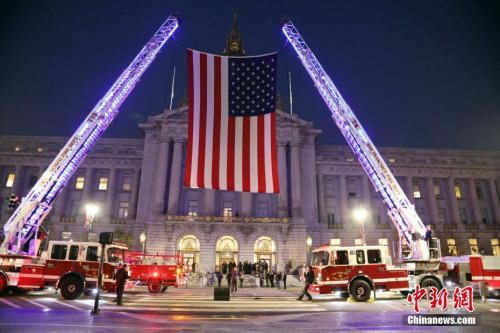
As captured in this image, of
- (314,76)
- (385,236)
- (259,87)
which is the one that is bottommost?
(385,236)

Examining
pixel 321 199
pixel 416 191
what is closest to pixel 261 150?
pixel 321 199

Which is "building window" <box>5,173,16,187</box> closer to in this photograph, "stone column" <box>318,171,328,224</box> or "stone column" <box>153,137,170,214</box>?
"stone column" <box>153,137,170,214</box>

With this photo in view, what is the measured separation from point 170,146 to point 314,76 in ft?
102

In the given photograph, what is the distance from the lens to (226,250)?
44906 mm

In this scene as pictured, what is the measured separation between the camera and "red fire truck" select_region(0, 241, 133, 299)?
53.1 feet

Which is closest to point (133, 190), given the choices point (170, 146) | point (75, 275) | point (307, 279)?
point (170, 146)

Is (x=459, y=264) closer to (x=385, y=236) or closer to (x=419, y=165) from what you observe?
(x=385, y=236)

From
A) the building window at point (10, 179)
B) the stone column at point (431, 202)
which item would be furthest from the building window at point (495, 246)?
the building window at point (10, 179)

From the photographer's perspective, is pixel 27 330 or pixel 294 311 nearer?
pixel 27 330

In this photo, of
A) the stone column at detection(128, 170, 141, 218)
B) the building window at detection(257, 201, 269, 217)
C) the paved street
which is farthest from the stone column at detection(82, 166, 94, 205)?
the paved street

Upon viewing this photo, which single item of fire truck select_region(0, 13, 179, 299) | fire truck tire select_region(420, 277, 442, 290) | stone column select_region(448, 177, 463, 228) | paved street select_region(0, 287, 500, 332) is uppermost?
stone column select_region(448, 177, 463, 228)

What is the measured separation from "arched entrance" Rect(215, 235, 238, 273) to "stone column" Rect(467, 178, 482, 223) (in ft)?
139

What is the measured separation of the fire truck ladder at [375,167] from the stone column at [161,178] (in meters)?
29.3

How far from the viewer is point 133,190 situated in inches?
2035
